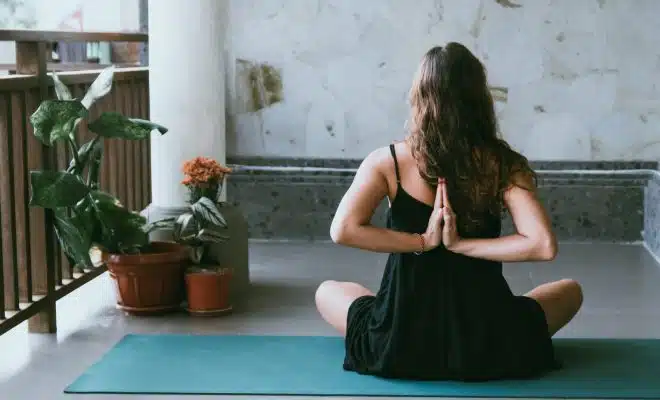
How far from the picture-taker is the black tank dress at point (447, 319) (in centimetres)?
384

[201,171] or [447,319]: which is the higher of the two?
[201,171]

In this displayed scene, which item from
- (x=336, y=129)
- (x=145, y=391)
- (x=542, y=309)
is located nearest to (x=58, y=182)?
(x=145, y=391)

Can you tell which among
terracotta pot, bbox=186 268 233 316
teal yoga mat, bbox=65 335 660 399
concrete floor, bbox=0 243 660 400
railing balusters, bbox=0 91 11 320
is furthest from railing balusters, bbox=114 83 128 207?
teal yoga mat, bbox=65 335 660 399

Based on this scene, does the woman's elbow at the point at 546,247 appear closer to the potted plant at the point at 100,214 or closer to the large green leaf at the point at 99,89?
the potted plant at the point at 100,214

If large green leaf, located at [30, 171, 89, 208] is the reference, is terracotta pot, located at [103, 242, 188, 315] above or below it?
below

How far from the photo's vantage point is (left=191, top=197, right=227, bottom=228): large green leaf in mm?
4969

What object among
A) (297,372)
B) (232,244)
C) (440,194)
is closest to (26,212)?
(232,244)

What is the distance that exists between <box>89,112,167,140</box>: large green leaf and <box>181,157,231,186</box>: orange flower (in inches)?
12.4

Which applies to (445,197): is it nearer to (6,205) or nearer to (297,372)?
(297,372)

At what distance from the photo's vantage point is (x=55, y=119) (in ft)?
14.7

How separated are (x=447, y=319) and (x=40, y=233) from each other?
177cm

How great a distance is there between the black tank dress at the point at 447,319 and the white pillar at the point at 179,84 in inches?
70.2

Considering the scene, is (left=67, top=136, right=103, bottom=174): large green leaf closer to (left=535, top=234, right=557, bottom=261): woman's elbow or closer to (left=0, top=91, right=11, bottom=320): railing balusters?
(left=0, top=91, right=11, bottom=320): railing balusters

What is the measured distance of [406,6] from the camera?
693cm
